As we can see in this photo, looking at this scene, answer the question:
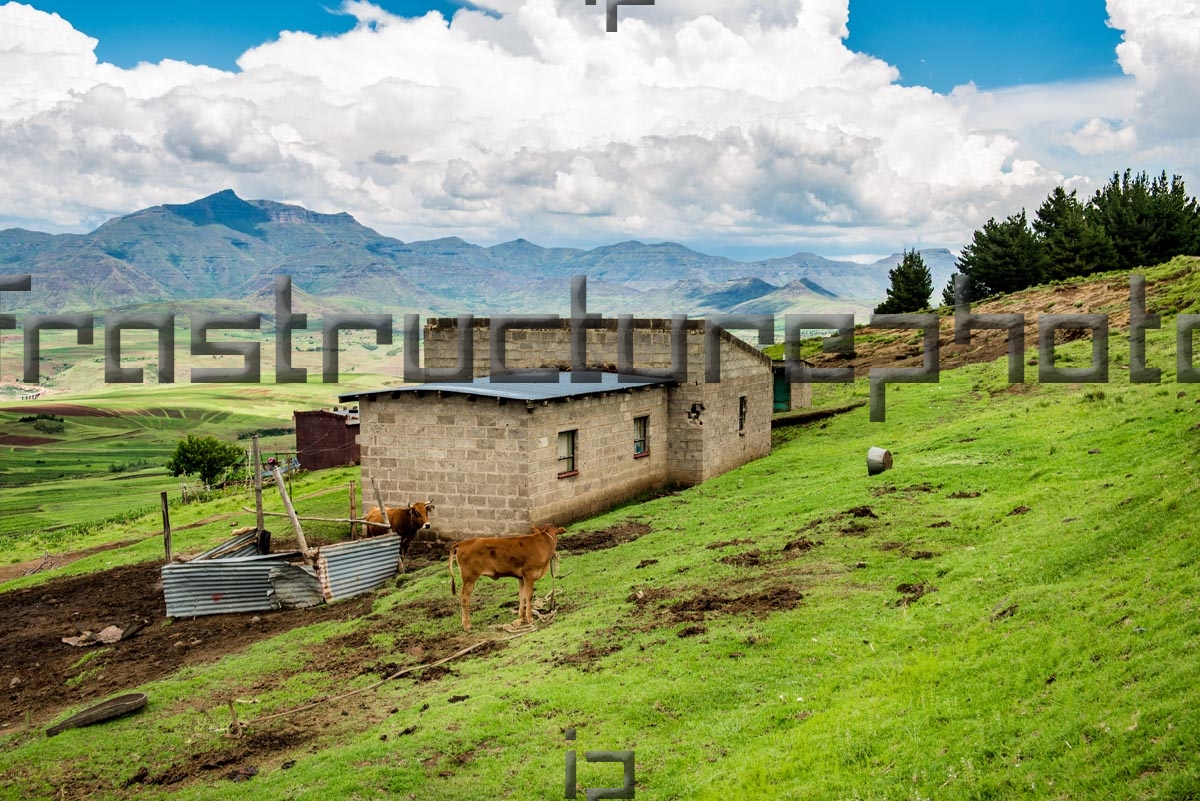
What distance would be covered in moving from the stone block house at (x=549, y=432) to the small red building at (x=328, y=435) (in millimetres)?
27731

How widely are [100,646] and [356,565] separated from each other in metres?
5.91

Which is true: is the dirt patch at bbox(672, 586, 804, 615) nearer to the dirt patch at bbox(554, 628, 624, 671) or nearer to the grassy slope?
the grassy slope

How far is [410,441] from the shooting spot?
26.5m

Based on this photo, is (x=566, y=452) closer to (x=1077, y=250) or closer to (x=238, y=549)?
(x=238, y=549)

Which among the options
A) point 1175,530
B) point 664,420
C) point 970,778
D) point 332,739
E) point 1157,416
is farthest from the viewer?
point 664,420

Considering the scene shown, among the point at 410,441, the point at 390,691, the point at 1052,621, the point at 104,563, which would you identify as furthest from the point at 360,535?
the point at 1052,621

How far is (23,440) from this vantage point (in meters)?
137

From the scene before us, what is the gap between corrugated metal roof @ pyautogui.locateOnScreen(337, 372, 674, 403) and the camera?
82.6ft

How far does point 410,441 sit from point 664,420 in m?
10.1

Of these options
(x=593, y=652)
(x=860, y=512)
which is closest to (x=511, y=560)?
(x=593, y=652)

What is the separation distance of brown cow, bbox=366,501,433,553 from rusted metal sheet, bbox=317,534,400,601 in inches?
61.1

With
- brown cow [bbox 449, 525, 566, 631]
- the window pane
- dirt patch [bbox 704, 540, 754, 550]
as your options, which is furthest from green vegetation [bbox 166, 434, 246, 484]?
dirt patch [bbox 704, 540, 754, 550]

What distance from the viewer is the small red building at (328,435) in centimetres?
6077

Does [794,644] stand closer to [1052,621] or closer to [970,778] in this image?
[1052,621]
